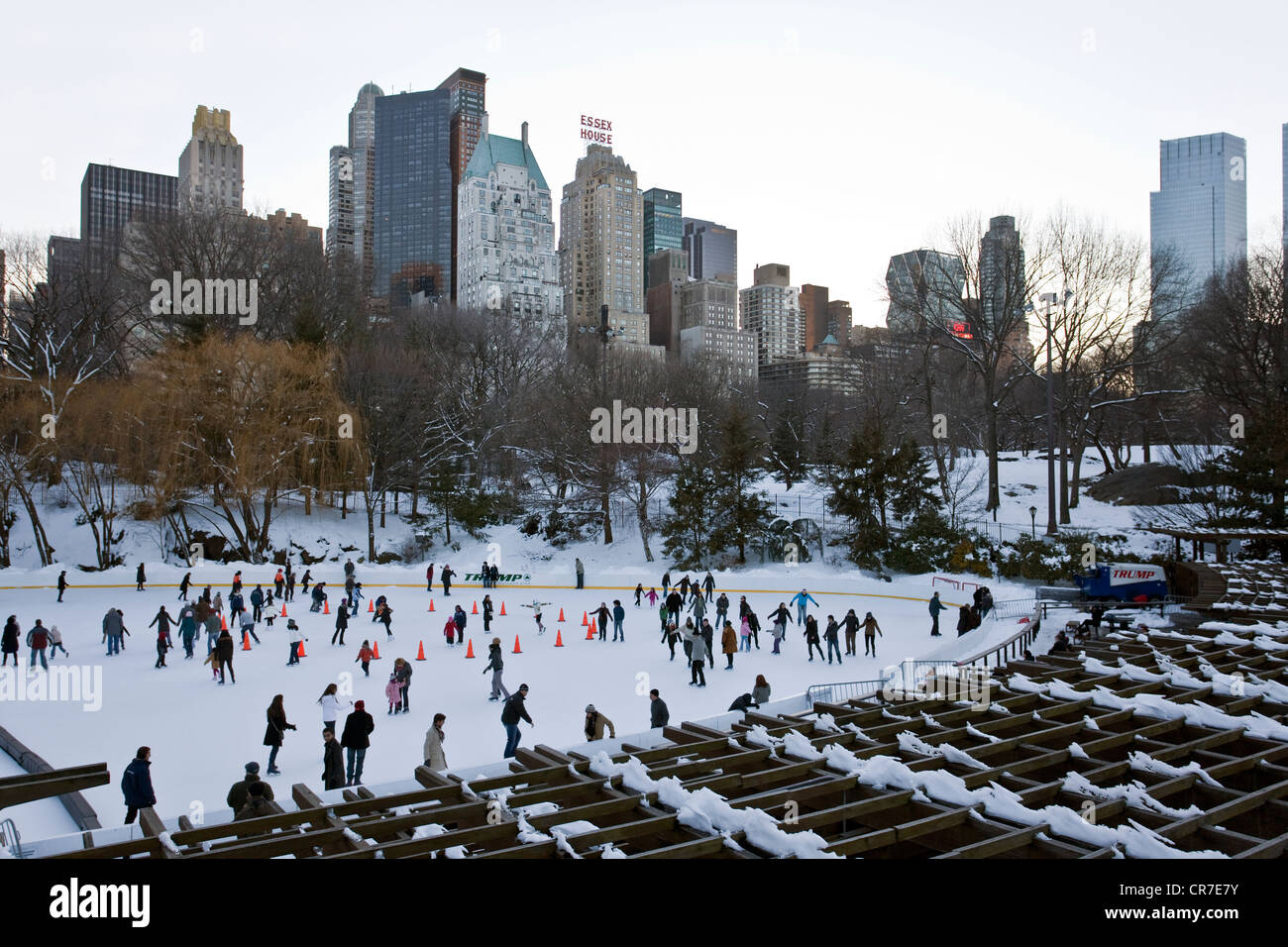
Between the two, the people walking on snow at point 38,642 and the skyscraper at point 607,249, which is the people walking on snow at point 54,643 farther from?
the skyscraper at point 607,249

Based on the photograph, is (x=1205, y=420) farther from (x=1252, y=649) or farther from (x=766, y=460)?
(x=1252, y=649)

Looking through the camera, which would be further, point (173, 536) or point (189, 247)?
point (189, 247)

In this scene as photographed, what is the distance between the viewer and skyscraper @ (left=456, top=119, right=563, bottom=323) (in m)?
133

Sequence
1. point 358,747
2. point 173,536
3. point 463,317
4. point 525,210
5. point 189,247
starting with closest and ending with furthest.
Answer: point 358,747 → point 173,536 → point 189,247 → point 463,317 → point 525,210

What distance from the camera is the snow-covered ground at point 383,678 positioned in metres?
12.7

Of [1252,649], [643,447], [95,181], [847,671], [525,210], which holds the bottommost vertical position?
[847,671]

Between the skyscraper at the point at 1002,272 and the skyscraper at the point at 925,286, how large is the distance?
1061 millimetres

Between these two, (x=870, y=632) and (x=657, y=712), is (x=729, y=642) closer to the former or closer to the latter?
(x=870, y=632)

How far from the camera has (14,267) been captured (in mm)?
39281

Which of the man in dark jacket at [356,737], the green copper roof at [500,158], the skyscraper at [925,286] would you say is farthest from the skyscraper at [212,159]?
the man in dark jacket at [356,737]
